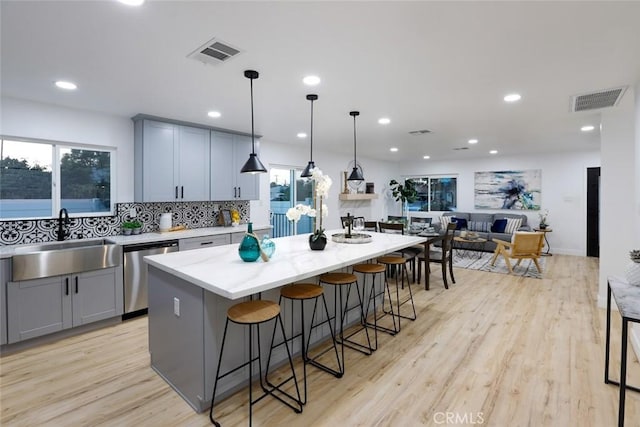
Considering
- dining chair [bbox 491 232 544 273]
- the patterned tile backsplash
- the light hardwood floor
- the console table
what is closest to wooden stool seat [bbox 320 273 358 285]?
the light hardwood floor

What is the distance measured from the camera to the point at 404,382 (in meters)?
2.37

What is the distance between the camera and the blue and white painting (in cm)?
784

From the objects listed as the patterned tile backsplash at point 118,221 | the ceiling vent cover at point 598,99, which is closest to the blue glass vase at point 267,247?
the patterned tile backsplash at point 118,221

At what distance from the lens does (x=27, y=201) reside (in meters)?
3.50

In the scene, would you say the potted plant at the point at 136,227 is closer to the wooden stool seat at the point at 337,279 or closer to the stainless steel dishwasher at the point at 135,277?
the stainless steel dishwasher at the point at 135,277

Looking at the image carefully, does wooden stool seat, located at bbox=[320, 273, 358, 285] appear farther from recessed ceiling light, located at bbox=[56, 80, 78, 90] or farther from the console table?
recessed ceiling light, located at bbox=[56, 80, 78, 90]

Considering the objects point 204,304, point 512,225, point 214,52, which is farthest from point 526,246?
point 214,52

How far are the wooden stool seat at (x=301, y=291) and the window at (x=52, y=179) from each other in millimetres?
2917

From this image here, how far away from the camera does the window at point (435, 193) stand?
9.17 meters

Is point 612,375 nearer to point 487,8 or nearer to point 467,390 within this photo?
point 467,390

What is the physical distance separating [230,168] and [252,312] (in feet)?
11.0

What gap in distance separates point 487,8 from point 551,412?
248 cm

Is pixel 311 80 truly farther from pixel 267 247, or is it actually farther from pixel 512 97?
pixel 512 97

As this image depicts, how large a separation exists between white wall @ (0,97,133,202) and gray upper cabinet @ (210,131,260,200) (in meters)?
1.06
